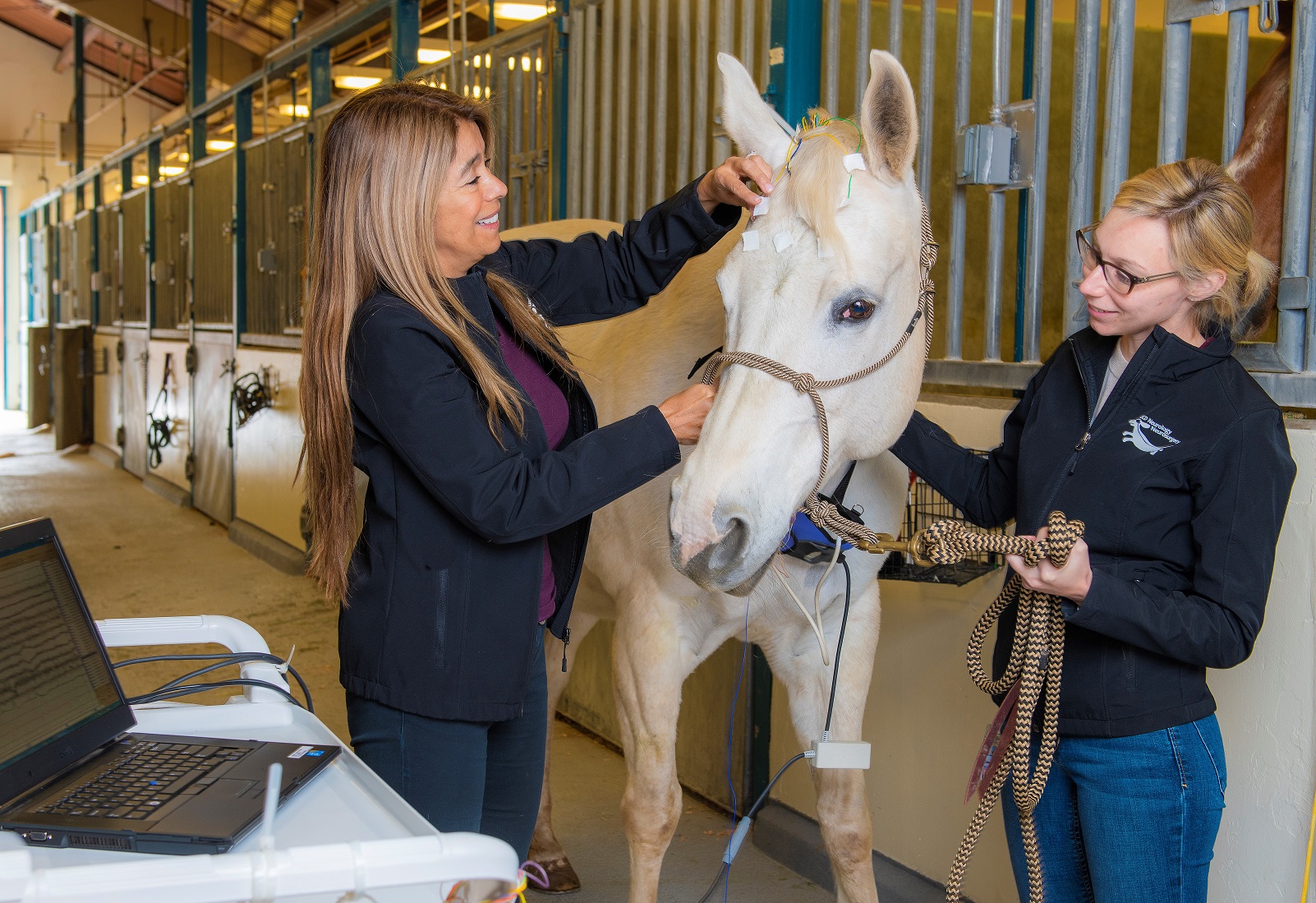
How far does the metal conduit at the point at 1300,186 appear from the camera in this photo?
150cm

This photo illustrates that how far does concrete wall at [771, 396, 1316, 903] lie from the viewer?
146 centimetres

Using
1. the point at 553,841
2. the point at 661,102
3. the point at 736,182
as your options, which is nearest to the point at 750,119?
the point at 736,182

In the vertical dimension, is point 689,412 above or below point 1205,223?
→ below

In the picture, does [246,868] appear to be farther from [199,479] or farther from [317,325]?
[199,479]

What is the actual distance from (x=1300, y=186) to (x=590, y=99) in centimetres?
225

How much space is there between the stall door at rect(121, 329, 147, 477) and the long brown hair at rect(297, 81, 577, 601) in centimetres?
805

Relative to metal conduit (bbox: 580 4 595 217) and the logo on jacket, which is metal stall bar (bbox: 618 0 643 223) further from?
the logo on jacket

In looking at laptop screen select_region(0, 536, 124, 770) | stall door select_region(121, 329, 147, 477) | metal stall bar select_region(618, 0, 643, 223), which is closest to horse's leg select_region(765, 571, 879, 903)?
laptop screen select_region(0, 536, 124, 770)

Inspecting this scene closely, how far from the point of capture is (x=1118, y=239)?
1.27 m

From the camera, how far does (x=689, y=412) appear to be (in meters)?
1.34

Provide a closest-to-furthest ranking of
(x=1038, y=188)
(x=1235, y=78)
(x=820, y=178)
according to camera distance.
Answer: (x=820, y=178) < (x=1235, y=78) < (x=1038, y=188)

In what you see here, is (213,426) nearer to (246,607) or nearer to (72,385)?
(246,607)

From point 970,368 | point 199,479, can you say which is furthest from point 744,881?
point 199,479

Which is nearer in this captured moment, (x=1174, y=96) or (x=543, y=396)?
(x=543, y=396)
